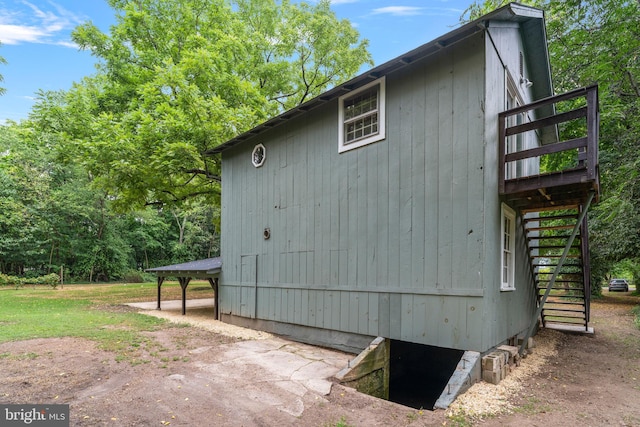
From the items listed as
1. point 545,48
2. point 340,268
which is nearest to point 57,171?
point 340,268

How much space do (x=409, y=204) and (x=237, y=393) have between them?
139 inches

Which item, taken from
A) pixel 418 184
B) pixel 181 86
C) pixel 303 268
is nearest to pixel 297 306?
pixel 303 268

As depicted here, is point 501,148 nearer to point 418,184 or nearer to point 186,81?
point 418,184

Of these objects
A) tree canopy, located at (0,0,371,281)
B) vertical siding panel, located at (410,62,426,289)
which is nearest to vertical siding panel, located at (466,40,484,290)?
vertical siding panel, located at (410,62,426,289)

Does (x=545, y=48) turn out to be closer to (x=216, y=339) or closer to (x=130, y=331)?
(x=216, y=339)

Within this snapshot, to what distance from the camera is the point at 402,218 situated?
5531 mm

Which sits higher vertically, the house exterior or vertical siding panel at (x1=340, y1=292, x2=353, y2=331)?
the house exterior

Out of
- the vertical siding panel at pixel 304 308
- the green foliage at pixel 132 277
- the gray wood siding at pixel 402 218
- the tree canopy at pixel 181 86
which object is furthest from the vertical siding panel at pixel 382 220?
the green foliage at pixel 132 277

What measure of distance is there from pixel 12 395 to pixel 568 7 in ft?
51.6

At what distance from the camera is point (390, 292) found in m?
5.59

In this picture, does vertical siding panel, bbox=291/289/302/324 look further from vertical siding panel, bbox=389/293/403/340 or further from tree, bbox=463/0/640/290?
tree, bbox=463/0/640/290

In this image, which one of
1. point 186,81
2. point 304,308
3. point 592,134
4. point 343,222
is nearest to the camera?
point 592,134

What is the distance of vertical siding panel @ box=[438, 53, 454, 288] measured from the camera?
496 centimetres

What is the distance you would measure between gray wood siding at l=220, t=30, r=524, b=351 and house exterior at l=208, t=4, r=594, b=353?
19mm
